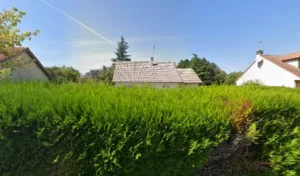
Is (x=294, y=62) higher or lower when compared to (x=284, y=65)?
higher

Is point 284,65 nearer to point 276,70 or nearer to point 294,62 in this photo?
point 276,70

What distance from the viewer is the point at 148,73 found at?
1089 inches

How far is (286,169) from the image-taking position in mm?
3174

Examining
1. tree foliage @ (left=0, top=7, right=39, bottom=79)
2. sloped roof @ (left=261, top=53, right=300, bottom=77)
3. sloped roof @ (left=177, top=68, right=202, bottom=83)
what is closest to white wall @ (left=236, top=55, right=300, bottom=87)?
sloped roof @ (left=261, top=53, right=300, bottom=77)

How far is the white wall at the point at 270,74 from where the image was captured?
851 inches

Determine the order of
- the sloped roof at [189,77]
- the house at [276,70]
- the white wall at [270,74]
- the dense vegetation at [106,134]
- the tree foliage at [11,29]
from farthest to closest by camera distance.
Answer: the sloped roof at [189,77] < the white wall at [270,74] < the house at [276,70] < the tree foliage at [11,29] < the dense vegetation at [106,134]

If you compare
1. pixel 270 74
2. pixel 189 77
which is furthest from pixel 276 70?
pixel 189 77

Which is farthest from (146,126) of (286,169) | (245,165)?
(286,169)

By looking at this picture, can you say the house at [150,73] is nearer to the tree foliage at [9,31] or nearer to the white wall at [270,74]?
the white wall at [270,74]

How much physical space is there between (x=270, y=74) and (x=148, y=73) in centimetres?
→ 1546

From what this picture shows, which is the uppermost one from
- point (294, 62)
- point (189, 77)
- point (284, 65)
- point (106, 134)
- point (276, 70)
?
point (294, 62)

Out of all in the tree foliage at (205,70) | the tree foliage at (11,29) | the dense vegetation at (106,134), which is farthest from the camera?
the tree foliage at (205,70)

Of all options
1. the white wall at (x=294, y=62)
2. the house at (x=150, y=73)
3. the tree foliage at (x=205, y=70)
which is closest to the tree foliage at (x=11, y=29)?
the house at (x=150, y=73)

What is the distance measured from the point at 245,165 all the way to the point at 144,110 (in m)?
2.02
